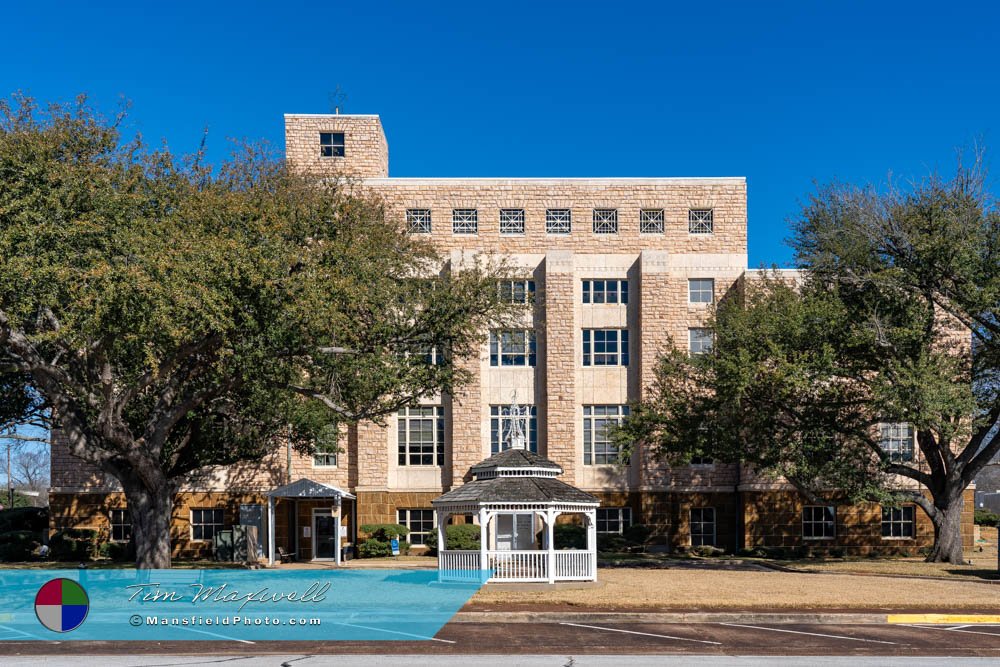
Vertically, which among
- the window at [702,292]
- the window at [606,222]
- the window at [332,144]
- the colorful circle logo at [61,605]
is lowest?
the colorful circle logo at [61,605]

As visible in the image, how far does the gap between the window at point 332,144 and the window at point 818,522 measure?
25809mm

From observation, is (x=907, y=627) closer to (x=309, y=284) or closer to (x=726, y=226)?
(x=309, y=284)

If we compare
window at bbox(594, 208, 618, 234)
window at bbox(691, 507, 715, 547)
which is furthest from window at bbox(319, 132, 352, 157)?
window at bbox(691, 507, 715, 547)

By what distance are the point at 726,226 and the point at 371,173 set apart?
1604 centimetres

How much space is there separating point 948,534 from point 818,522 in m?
8.19

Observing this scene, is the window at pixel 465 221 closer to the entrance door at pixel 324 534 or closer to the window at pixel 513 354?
the window at pixel 513 354

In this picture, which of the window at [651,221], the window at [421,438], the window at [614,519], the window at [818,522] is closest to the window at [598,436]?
the window at [614,519]

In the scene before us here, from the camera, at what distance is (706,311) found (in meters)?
44.7

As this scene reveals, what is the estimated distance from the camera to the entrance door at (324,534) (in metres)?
44.2

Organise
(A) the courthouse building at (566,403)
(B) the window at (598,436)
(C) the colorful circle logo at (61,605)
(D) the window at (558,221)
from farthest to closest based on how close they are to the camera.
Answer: (D) the window at (558,221) < (B) the window at (598,436) < (A) the courthouse building at (566,403) < (C) the colorful circle logo at (61,605)

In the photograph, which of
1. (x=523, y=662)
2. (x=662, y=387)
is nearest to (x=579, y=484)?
(x=662, y=387)

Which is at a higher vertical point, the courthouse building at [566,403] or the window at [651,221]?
the window at [651,221]

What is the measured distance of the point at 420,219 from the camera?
46500mm

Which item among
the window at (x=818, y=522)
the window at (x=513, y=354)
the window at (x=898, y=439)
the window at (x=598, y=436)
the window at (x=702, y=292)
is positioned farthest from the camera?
the window at (x=702, y=292)
